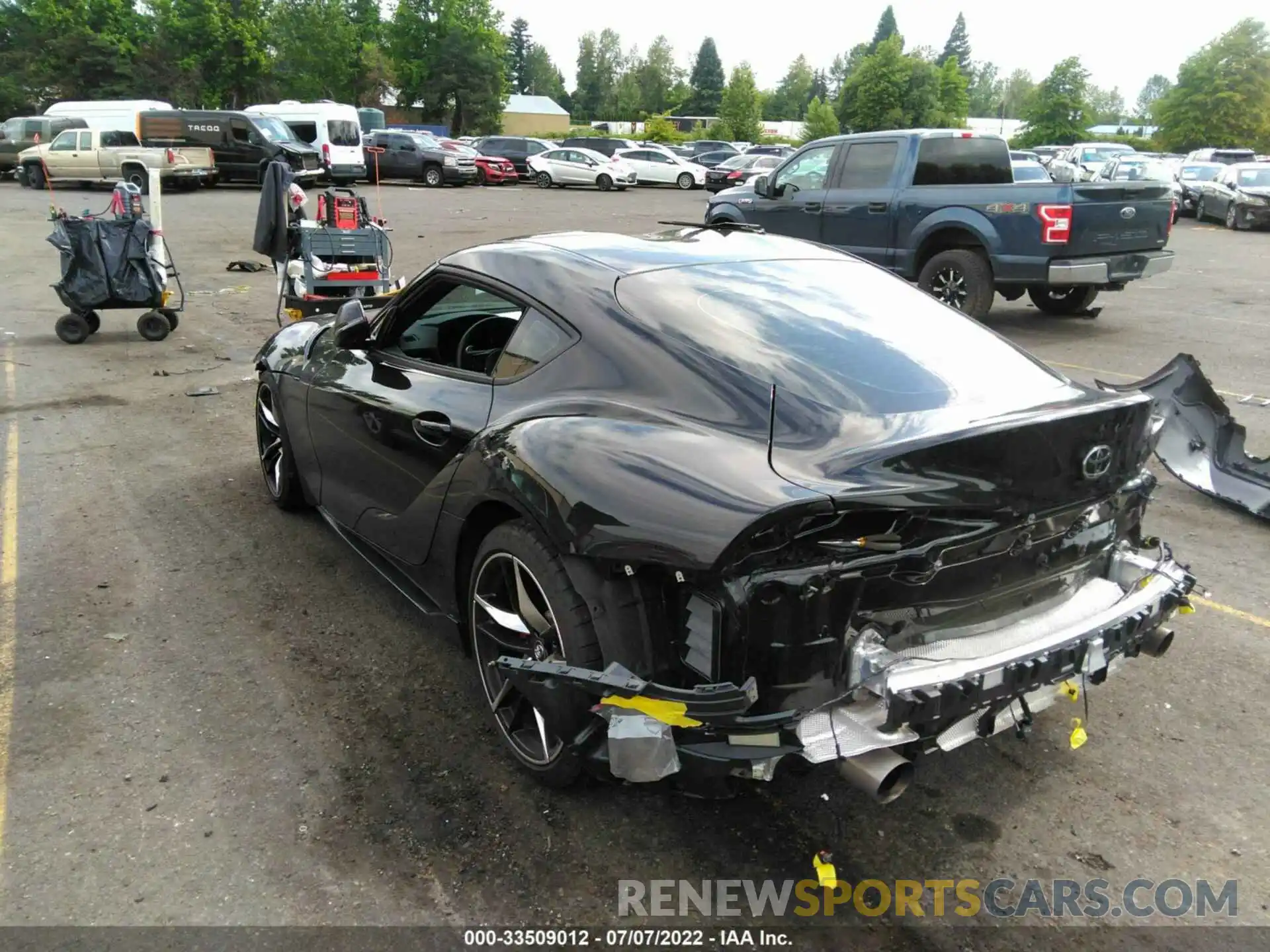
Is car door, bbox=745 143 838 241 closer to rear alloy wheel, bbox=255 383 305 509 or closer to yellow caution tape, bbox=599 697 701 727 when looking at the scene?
rear alloy wheel, bbox=255 383 305 509

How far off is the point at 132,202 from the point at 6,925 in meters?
9.12

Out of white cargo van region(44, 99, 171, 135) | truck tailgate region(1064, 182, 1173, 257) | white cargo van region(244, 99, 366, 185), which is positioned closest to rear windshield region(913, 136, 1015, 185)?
truck tailgate region(1064, 182, 1173, 257)

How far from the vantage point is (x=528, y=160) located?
112 feet

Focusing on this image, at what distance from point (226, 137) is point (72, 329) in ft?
72.7

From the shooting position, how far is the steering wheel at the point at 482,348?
139 inches

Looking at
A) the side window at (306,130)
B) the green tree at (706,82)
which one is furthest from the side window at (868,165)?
the green tree at (706,82)

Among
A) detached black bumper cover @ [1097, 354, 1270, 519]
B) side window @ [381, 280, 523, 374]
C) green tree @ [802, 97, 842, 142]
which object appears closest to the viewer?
side window @ [381, 280, 523, 374]

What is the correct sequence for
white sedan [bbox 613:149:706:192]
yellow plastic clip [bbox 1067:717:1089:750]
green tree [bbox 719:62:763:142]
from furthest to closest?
green tree [bbox 719:62:763:142], white sedan [bbox 613:149:706:192], yellow plastic clip [bbox 1067:717:1089:750]

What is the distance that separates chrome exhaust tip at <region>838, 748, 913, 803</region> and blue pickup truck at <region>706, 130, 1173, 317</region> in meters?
7.66

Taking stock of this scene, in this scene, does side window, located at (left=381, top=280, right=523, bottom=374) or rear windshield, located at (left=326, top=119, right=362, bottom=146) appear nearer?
side window, located at (left=381, top=280, right=523, bottom=374)

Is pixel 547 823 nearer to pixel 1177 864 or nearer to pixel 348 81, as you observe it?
pixel 1177 864

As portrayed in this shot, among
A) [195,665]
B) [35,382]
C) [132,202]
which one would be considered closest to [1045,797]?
[195,665]

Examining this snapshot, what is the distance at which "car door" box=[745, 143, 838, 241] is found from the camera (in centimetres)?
1157

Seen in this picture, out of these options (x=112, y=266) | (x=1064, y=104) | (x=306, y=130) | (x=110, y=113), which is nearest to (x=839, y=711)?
(x=112, y=266)
